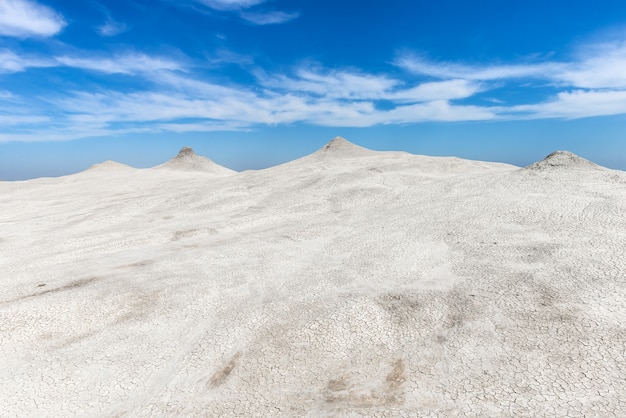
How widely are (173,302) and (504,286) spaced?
6.41 meters

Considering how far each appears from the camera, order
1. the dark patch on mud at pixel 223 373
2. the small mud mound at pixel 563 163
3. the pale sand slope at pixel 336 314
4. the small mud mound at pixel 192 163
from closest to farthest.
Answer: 1. the pale sand slope at pixel 336 314
2. the dark patch on mud at pixel 223 373
3. the small mud mound at pixel 563 163
4. the small mud mound at pixel 192 163

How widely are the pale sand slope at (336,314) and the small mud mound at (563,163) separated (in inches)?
100

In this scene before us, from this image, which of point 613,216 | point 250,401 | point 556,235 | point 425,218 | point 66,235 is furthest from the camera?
point 66,235

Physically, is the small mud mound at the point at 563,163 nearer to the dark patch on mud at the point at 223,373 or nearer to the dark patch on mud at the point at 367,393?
the dark patch on mud at the point at 367,393

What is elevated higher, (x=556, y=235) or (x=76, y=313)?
(x=556, y=235)

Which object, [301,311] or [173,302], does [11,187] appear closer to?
[173,302]

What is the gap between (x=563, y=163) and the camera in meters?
16.7

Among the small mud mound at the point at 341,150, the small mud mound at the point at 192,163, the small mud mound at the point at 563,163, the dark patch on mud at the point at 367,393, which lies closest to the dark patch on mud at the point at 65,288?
the dark patch on mud at the point at 367,393

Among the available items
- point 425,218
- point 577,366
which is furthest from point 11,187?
point 577,366

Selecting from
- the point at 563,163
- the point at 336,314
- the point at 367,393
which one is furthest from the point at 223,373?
the point at 563,163

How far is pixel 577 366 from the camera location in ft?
16.0

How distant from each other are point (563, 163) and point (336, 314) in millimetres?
15028

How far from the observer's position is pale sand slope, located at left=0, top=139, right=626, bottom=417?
4840 mm

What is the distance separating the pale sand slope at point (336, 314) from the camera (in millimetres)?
4840
